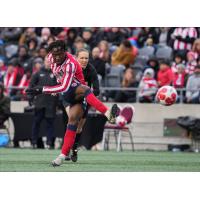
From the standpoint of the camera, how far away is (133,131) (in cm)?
2541

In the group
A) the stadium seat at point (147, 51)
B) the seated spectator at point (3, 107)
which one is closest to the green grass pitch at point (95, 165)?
the seated spectator at point (3, 107)

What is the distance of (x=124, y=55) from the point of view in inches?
1054

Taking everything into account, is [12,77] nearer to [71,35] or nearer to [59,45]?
[71,35]

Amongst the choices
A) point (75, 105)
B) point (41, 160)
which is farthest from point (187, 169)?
point (41, 160)

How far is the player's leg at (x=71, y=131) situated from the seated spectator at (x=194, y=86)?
9.22m

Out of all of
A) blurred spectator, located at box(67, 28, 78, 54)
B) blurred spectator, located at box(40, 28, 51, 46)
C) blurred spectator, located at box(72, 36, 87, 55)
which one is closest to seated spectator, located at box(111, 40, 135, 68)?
blurred spectator, located at box(72, 36, 87, 55)

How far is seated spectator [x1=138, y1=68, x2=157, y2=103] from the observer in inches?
991

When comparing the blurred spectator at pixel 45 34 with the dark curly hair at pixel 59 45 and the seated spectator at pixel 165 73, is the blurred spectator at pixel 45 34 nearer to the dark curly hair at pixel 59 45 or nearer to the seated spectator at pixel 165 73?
the seated spectator at pixel 165 73

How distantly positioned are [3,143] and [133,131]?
357cm

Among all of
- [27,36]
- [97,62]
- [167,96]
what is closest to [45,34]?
[27,36]

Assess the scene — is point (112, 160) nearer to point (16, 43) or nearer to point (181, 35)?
point (181, 35)

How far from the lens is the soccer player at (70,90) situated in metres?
15.2

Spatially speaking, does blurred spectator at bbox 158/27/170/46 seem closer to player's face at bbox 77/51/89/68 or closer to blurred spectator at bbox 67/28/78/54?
blurred spectator at bbox 67/28/78/54

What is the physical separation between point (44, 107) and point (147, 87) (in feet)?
9.98
